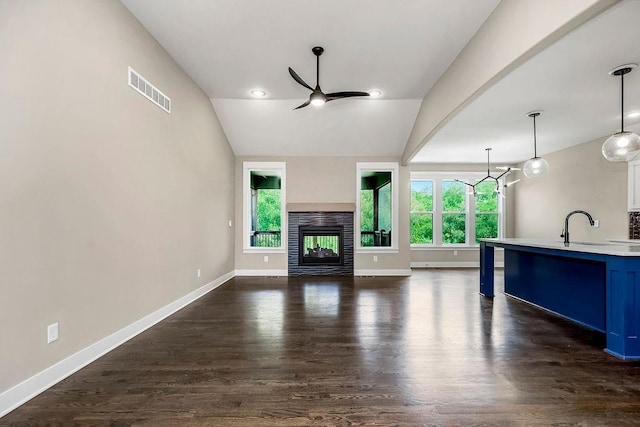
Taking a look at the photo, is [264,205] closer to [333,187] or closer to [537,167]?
[333,187]

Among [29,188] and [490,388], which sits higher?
[29,188]

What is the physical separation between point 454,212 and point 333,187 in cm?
362

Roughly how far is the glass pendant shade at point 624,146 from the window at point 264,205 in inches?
208

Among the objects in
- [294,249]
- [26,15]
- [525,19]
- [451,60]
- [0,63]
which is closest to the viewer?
[0,63]

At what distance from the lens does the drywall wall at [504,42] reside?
201 cm

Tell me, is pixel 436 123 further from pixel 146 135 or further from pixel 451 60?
pixel 146 135

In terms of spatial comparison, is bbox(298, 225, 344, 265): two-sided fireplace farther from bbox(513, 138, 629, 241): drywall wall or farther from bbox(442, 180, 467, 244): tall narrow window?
bbox(513, 138, 629, 241): drywall wall

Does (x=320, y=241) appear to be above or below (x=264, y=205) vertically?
below

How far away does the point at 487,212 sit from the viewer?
8.12m

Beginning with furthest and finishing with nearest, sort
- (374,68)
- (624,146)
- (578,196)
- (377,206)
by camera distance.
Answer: (377,206)
(578,196)
(374,68)
(624,146)

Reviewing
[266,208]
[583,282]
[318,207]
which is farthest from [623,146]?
[266,208]

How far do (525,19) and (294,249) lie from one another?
5.39 metres

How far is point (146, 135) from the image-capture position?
10.7ft

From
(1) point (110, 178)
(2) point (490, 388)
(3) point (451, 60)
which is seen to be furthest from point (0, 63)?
(3) point (451, 60)
